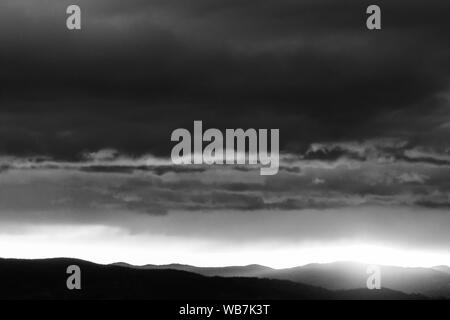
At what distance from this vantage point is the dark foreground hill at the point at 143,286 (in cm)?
16488

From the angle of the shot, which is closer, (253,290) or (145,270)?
(253,290)

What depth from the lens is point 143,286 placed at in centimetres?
17225

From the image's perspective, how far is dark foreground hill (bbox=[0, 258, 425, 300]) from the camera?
164875mm

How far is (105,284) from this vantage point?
570 ft

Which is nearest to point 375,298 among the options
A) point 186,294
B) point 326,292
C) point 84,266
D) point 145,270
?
point 326,292

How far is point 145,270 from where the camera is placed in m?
189

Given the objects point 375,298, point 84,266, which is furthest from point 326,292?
point 84,266
